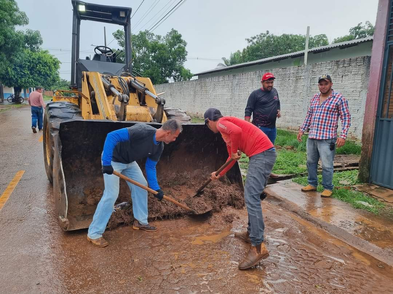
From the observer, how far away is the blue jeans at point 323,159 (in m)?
4.58

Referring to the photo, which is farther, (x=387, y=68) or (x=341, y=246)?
(x=387, y=68)

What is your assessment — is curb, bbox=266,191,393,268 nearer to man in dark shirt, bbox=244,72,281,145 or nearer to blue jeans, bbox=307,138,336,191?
blue jeans, bbox=307,138,336,191

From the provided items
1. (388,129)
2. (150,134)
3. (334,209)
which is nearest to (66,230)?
(150,134)

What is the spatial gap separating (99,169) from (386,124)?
14.1 ft

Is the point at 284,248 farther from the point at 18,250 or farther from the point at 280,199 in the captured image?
the point at 18,250

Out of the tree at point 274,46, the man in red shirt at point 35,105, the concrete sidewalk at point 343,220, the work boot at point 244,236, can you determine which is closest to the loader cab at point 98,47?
the concrete sidewalk at point 343,220

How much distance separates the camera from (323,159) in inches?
182

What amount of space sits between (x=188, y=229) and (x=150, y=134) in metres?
1.22

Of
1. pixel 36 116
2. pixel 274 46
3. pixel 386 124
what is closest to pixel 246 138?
pixel 386 124

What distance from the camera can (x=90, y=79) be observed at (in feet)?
16.4

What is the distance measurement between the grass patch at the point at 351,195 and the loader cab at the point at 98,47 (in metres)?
4.07

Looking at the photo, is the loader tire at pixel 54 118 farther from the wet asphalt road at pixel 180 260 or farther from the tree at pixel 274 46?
the tree at pixel 274 46

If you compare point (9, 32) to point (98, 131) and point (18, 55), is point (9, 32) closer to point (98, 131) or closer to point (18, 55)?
point (18, 55)

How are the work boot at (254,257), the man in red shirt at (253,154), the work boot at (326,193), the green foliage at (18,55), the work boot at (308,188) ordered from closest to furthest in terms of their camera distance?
the work boot at (254,257) → the man in red shirt at (253,154) → the work boot at (326,193) → the work boot at (308,188) → the green foliage at (18,55)
